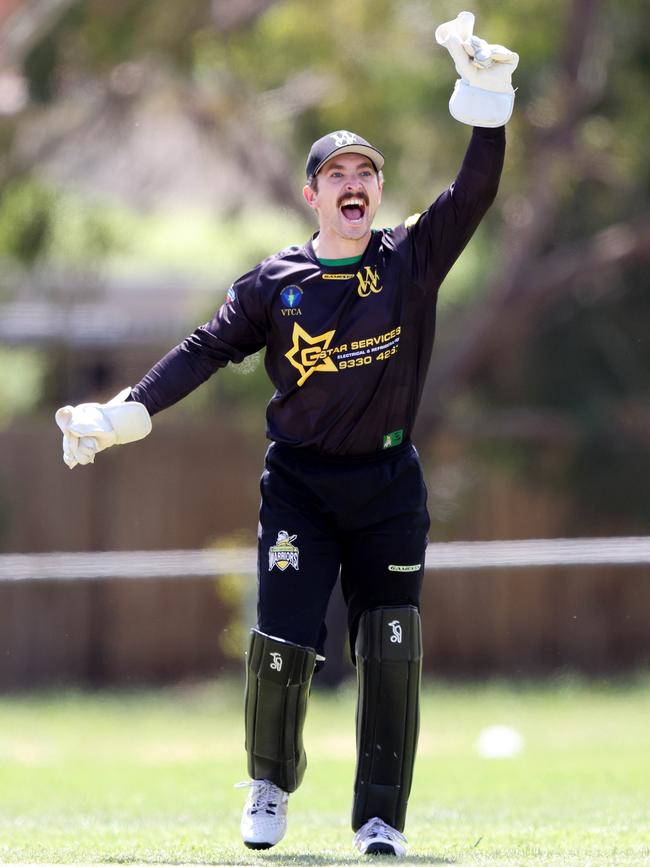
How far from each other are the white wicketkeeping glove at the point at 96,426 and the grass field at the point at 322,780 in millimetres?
1194

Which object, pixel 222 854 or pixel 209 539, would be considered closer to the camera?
pixel 222 854

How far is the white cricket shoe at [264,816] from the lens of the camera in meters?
4.92

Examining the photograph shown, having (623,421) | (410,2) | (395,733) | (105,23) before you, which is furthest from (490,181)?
(623,421)

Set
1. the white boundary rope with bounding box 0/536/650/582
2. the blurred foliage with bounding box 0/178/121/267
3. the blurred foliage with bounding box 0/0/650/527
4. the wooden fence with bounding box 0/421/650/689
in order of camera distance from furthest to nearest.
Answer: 1. the wooden fence with bounding box 0/421/650/689
2. the blurred foliage with bounding box 0/178/121/267
3. the blurred foliage with bounding box 0/0/650/527
4. the white boundary rope with bounding box 0/536/650/582

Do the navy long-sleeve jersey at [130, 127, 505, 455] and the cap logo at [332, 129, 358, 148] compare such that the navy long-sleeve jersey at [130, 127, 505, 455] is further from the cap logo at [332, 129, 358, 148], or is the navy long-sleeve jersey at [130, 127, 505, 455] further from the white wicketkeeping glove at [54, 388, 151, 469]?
the cap logo at [332, 129, 358, 148]

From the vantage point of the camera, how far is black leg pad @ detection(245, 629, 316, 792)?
4.96 metres

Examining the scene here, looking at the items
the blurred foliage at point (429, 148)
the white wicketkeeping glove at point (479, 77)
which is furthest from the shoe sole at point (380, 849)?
the blurred foliage at point (429, 148)

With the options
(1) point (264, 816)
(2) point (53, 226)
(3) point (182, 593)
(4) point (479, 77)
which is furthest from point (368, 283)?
(3) point (182, 593)

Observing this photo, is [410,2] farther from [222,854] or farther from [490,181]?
[222,854]

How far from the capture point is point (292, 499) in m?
5.02

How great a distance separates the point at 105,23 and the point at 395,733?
811 cm

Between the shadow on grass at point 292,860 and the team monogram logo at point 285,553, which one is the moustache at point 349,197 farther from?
the shadow on grass at point 292,860

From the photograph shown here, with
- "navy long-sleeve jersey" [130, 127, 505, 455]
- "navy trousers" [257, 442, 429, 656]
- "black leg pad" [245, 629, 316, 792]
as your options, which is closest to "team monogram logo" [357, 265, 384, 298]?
"navy long-sleeve jersey" [130, 127, 505, 455]

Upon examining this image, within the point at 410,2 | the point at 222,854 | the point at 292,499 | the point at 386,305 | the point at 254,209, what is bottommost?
the point at 222,854
